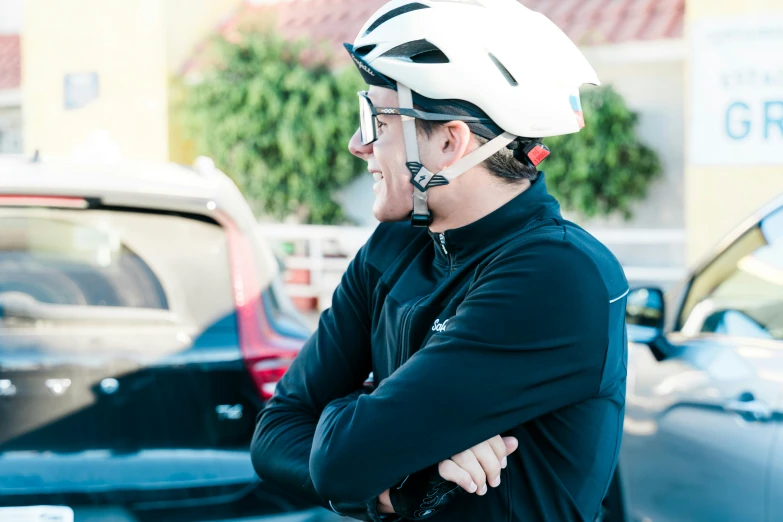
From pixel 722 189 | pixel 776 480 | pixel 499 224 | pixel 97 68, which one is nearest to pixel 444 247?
pixel 499 224

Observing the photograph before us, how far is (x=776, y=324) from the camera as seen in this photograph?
9.96 feet

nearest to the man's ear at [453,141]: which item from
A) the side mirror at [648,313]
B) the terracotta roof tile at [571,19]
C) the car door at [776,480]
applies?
the car door at [776,480]

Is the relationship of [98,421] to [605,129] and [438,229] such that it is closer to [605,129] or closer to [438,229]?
[438,229]

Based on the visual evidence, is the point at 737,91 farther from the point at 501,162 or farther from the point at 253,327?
the point at 501,162

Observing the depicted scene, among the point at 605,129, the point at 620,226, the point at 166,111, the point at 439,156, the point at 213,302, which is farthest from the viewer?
the point at 166,111

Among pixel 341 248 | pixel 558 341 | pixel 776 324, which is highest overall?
pixel 558 341

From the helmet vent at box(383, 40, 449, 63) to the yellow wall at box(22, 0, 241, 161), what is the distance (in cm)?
1130

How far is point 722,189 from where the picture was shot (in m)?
9.22

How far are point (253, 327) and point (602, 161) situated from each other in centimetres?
909

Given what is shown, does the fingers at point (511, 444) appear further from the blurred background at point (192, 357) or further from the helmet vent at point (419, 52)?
the blurred background at point (192, 357)

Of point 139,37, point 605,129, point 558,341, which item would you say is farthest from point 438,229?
point 139,37

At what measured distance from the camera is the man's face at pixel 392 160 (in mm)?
1784

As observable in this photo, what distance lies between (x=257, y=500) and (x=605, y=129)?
944 cm

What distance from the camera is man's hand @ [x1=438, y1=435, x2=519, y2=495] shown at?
5.06 ft
